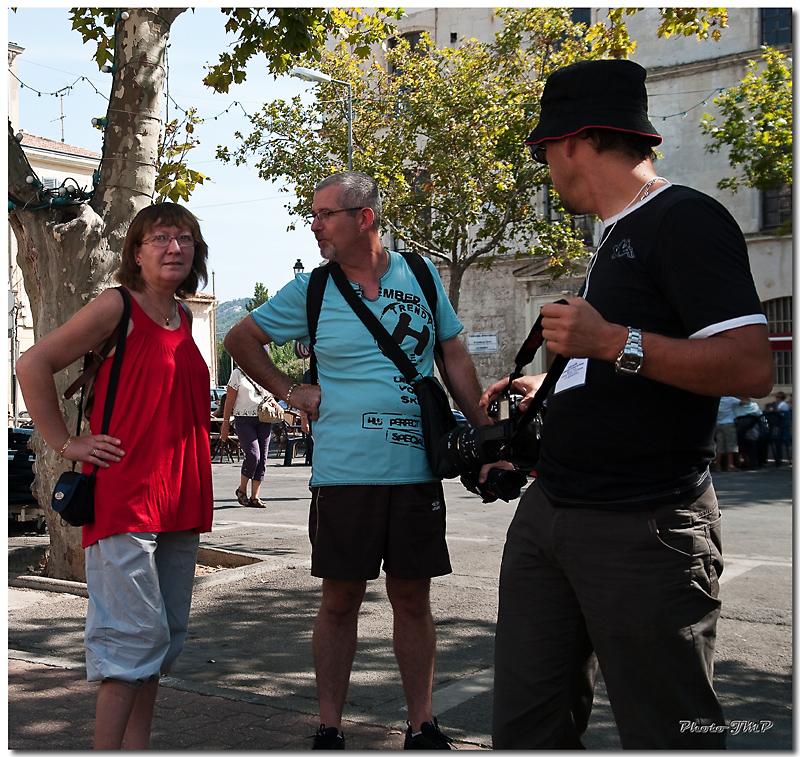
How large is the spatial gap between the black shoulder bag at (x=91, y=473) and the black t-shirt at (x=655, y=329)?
1.63 m

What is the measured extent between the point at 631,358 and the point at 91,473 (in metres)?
1.93

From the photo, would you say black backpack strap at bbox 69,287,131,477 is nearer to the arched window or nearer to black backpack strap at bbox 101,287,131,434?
black backpack strap at bbox 101,287,131,434

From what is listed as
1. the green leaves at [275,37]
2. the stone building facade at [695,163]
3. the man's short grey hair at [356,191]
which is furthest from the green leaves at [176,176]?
the stone building facade at [695,163]

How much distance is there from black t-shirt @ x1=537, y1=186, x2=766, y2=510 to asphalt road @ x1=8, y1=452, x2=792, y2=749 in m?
1.45

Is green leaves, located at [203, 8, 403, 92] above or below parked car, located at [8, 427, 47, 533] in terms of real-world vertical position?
above

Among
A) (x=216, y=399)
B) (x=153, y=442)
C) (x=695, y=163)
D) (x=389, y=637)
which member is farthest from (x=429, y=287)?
(x=216, y=399)

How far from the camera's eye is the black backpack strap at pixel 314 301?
3.71 meters

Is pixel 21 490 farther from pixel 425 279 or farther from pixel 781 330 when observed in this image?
pixel 781 330

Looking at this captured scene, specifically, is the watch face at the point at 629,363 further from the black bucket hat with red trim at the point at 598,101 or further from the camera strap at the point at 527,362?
the black bucket hat with red trim at the point at 598,101

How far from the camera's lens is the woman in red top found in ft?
9.95

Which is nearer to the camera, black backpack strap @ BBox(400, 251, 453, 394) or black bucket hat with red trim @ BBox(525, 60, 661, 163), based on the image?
black bucket hat with red trim @ BBox(525, 60, 661, 163)

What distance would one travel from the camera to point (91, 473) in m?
3.16

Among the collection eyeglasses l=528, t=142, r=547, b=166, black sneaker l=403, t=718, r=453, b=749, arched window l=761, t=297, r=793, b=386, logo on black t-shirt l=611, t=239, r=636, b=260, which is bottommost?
black sneaker l=403, t=718, r=453, b=749

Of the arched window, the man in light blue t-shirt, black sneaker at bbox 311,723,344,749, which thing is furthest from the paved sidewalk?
the arched window
